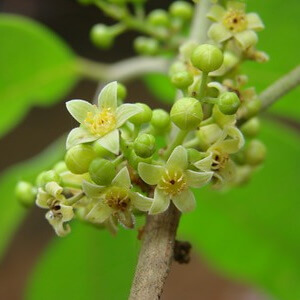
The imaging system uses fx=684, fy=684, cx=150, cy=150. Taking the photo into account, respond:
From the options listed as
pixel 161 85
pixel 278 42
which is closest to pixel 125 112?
pixel 278 42

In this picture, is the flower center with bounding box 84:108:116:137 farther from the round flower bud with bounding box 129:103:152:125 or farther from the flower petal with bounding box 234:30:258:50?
the flower petal with bounding box 234:30:258:50

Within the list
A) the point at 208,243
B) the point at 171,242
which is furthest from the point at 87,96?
the point at 171,242

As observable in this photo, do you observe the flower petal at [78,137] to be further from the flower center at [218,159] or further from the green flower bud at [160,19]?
the green flower bud at [160,19]

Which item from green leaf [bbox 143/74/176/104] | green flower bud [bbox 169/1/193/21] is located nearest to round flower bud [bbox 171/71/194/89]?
green flower bud [bbox 169/1/193/21]

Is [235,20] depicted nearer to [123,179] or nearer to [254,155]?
[254,155]

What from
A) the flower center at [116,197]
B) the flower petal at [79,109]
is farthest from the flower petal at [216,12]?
the flower center at [116,197]

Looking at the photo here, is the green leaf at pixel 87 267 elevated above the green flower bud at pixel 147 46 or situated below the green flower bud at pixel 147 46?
below

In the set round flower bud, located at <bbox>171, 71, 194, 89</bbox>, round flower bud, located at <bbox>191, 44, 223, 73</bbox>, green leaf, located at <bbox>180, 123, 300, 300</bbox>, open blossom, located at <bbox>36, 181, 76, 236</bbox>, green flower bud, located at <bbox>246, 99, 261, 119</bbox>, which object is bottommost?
green leaf, located at <bbox>180, 123, 300, 300</bbox>
